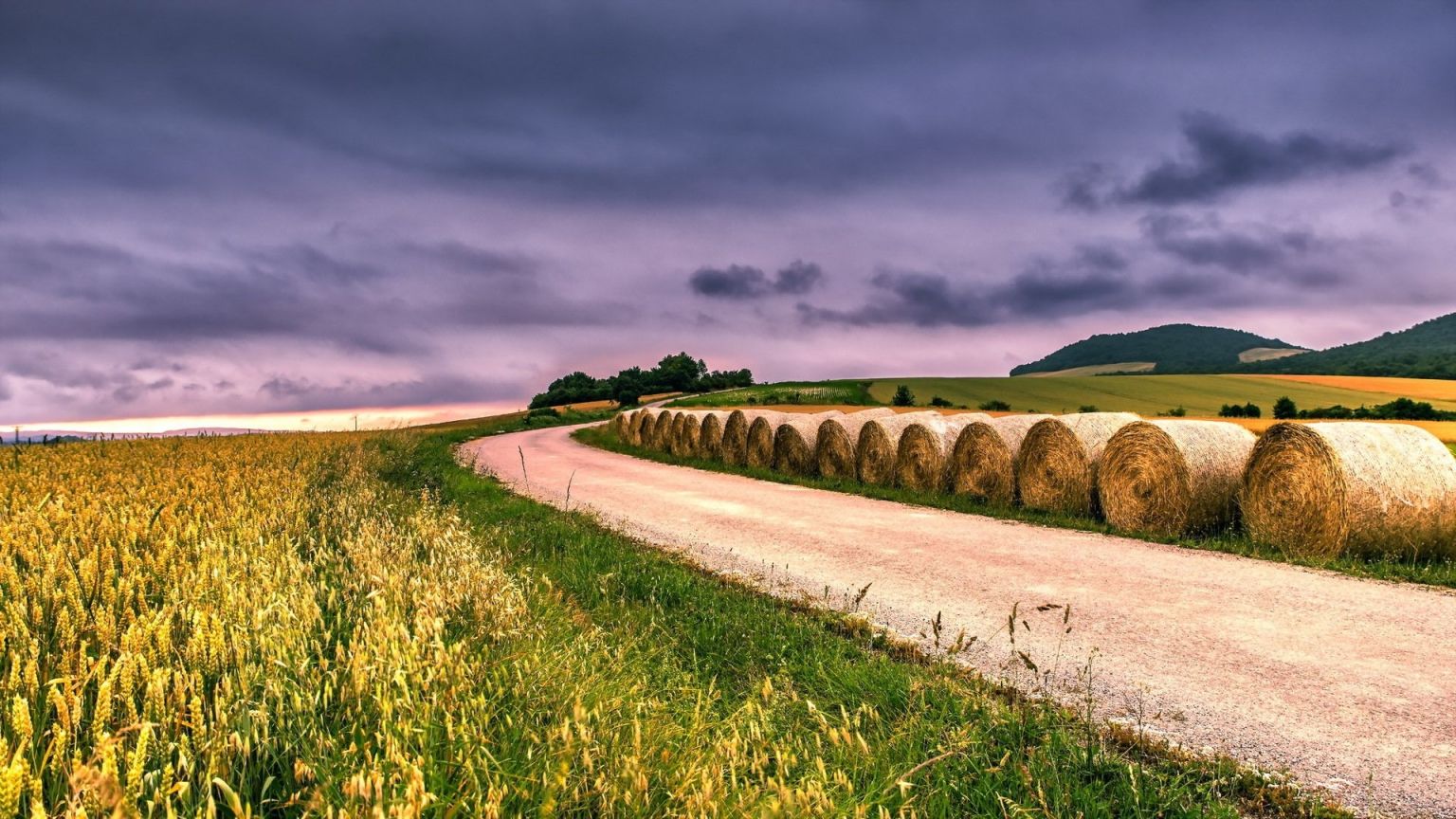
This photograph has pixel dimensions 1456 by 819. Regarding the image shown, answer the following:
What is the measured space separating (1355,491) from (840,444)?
12.7 meters

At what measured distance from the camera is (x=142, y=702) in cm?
310

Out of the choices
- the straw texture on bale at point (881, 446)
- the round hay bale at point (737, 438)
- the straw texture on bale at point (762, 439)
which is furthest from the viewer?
the round hay bale at point (737, 438)

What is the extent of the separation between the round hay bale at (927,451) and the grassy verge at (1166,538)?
1.51ft

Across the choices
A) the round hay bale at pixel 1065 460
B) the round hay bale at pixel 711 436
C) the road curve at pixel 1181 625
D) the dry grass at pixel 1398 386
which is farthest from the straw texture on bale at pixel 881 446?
the dry grass at pixel 1398 386

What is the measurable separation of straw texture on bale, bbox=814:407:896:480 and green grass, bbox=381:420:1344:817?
14.3 metres

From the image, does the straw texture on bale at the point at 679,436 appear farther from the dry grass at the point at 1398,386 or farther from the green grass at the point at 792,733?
the dry grass at the point at 1398,386

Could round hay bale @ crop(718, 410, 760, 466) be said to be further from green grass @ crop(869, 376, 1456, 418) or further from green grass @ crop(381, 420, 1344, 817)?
green grass @ crop(869, 376, 1456, 418)

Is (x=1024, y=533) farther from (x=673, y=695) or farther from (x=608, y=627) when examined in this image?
(x=673, y=695)

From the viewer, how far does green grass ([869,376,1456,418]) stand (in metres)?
52.6

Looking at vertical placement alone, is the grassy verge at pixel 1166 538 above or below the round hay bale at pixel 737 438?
below

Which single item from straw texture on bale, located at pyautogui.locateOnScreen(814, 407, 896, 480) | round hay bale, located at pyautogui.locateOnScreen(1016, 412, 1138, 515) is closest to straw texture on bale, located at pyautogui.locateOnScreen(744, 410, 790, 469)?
straw texture on bale, located at pyautogui.locateOnScreen(814, 407, 896, 480)

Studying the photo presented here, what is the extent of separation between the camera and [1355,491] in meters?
10.9

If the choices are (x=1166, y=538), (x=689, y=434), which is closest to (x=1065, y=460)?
(x=1166, y=538)

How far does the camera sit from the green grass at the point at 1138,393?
52.6 meters
